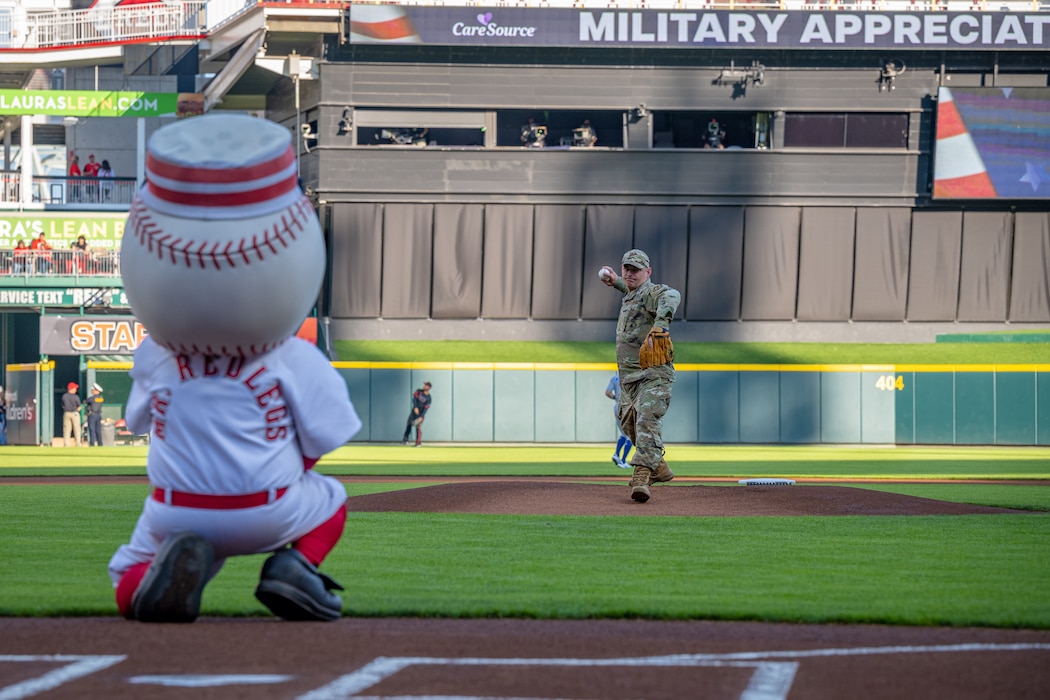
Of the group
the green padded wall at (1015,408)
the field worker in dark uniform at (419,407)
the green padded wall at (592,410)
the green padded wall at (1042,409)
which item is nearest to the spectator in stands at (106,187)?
the field worker in dark uniform at (419,407)

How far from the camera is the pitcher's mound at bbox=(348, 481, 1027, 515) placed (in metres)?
12.2

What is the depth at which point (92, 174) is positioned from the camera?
47250mm

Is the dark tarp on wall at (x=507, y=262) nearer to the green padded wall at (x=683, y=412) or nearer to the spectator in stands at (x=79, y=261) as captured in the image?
the green padded wall at (x=683, y=412)

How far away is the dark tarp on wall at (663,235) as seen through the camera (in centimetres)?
4219

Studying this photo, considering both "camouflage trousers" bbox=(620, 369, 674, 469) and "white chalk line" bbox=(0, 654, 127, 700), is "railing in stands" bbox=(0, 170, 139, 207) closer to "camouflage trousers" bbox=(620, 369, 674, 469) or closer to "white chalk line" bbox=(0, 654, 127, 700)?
"camouflage trousers" bbox=(620, 369, 674, 469)

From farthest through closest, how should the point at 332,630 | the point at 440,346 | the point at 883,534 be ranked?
the point at 440,346, the point at 883,534, the point at 332,630

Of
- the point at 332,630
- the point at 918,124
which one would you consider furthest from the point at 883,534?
the point at 918,124

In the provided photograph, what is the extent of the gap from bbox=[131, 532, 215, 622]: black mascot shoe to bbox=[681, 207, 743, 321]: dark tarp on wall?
37456mm

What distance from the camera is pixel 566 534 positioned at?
405 inches

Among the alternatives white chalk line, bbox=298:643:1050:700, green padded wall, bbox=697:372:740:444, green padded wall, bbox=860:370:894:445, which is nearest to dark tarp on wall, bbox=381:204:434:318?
green padded wall, bbox=697:372:740:444

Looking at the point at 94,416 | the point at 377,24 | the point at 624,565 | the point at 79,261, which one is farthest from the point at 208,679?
the point at 377,24

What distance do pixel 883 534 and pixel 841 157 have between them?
3327 cm

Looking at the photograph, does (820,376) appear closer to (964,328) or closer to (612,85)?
(964,328)

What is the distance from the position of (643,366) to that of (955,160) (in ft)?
105
